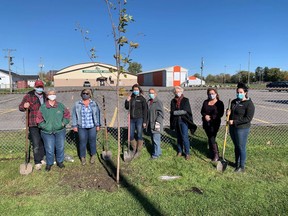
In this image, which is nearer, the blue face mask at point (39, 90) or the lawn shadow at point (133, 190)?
the lawn shadow at point (133, 190)

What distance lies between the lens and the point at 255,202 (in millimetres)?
4016

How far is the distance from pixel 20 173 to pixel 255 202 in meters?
4.46

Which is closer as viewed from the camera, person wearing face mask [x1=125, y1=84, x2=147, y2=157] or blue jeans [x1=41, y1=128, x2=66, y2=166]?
blue jeans [x1=41, y1=128, x2=66, y2=166]

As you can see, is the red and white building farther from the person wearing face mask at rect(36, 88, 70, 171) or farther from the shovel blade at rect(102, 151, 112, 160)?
the person wearing face mask at rect(36, 88, 70, 171)

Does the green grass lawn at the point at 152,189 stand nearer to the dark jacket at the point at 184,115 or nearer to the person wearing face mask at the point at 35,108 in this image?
the person wearing face mask at the point at 35,108

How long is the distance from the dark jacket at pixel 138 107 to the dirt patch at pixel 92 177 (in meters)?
1.25

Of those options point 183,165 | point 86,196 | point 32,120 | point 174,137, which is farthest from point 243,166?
point 32,120

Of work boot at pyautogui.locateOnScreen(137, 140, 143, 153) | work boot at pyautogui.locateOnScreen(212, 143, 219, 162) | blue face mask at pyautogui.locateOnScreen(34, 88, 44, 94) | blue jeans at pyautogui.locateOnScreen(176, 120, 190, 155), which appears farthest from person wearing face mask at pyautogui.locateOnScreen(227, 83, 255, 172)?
blue face mask at pyautogui.locateOnScreen(34, 88, 44, 94)

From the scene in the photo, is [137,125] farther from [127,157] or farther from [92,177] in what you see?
[92,177]

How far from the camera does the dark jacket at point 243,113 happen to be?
505 cm

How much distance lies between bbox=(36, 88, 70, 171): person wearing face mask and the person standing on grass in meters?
1.92

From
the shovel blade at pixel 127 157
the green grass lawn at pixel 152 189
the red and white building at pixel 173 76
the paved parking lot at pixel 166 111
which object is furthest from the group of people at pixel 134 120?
the red and white building at pixel 173 76

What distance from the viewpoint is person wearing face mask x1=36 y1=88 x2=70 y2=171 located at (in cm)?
525

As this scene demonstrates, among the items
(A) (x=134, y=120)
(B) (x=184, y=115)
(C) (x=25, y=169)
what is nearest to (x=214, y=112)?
(B) (x=184, y=115)
